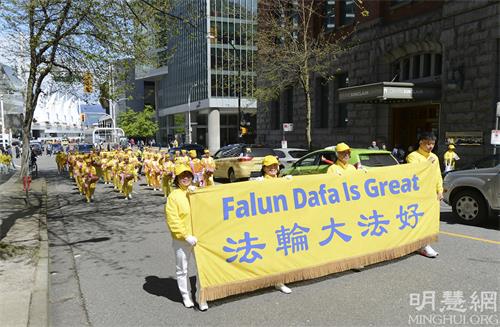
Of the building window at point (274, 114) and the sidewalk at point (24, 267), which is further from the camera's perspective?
the building window at point (274, 114)

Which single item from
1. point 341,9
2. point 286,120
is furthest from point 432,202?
point 286,120

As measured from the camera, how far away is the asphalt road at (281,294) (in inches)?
179

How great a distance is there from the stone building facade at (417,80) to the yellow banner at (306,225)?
1398 centimetres

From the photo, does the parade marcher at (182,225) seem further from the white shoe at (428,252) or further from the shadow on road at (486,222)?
the shadow on road at (486,222)

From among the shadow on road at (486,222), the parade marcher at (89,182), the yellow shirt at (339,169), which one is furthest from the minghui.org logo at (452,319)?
the parade marcher at (89,182)

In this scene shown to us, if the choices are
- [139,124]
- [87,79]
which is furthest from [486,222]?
[139,124]

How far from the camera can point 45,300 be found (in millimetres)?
5121

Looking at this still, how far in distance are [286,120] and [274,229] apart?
3040 cm

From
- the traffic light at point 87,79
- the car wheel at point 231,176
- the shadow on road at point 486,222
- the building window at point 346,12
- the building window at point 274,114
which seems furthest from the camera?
the building window at point 274,114

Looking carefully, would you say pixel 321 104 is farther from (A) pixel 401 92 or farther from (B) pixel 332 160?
(B) pixel 332 160

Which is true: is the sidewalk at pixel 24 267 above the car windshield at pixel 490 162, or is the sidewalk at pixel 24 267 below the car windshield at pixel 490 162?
below

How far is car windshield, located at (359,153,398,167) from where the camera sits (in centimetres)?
991

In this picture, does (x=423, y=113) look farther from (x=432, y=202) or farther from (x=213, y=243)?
(x=213, y=243)

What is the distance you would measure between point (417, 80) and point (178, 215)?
2137 cm
